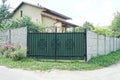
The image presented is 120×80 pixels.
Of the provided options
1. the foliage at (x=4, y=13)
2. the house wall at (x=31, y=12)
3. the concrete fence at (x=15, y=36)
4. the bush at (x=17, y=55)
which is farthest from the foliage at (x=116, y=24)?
the bush at (x=17, y=55)

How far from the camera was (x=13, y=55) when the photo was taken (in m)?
16.6

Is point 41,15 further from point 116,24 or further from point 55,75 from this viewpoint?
point 55,75

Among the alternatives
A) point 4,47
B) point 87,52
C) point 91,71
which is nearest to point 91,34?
point 87,52

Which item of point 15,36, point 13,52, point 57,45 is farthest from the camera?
point 15,36

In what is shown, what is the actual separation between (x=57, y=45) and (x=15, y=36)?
3.74 metres

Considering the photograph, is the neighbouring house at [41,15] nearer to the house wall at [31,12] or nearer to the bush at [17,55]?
the house wall at [31,12]

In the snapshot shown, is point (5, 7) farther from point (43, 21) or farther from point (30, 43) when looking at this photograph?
point (30, 43)

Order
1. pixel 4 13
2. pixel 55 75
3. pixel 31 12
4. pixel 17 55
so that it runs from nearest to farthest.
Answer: pixel 55 75 → pixel 17 55 → pixel 4 13 → pixel 31 12

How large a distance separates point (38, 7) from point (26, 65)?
2232 centimetres

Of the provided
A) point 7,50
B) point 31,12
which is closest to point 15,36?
point 7,50

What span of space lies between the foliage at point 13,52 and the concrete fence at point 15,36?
0.51 metres

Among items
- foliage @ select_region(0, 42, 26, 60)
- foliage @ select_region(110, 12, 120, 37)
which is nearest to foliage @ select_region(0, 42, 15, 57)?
foliage @ select_region(0, 42, 26, 60)

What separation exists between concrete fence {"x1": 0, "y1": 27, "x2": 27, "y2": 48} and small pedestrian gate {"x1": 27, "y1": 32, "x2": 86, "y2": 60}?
44 centimetres

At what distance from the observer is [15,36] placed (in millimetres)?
19422
